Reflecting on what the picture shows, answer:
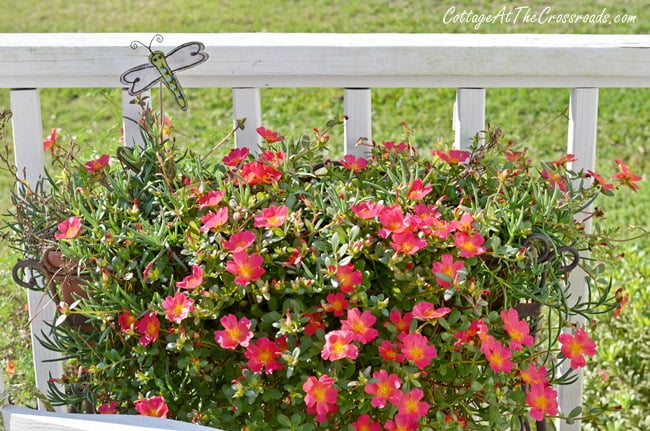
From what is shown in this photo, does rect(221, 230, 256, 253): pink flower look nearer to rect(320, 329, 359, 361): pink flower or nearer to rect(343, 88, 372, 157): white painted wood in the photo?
rect(320, 329, 359, 361): pink flower

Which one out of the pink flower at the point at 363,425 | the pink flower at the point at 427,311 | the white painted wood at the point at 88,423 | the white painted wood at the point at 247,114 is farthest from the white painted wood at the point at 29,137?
the pink flower at the point at 427,311

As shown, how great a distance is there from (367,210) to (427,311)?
214 mm

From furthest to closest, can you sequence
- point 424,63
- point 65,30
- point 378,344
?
point 65,30, point 424,63, point 378,344

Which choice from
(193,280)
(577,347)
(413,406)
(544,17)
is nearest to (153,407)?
(193,280)

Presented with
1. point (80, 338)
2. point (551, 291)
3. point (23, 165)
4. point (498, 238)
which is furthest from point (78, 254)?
point (551, 291)

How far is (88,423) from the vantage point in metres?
1.06

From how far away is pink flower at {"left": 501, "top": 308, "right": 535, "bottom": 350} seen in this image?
1431 mm

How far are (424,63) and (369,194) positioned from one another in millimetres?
351

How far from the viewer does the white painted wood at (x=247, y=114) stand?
181 cm

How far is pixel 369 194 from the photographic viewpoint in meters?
1.62

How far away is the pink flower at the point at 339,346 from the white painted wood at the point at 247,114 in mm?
611

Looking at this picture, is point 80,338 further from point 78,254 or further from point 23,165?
point 23,165

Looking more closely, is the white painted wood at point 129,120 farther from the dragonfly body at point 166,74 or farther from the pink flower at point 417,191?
the pink flower at point 417,191

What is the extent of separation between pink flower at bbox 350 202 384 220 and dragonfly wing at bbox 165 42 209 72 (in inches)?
19.8
